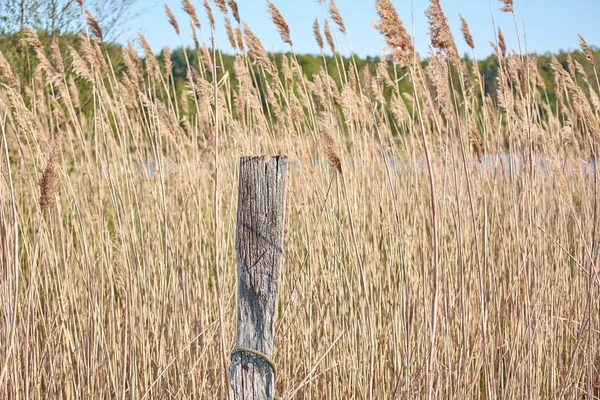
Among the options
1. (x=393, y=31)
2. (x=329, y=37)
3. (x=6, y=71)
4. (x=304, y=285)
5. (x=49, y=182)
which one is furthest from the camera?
(x=329, y=37)

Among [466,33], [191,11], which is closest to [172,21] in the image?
[191,11]

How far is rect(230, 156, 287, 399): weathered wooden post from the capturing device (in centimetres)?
164

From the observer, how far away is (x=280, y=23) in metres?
2.43

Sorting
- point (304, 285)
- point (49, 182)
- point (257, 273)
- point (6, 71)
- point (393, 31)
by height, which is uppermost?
point (6, 71)

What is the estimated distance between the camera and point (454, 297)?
2.63 metres

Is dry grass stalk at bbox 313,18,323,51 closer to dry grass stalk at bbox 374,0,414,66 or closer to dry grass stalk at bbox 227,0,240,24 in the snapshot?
dry grass stalk at bbox 227,0,240,24

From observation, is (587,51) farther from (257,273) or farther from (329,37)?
(257,273)

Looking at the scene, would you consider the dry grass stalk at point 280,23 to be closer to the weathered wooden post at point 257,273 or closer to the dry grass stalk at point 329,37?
the dry grass stalk at point 329,37

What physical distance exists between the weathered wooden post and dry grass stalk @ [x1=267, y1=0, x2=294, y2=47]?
95 centimetres

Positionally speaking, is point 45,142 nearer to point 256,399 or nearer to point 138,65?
point 138,65

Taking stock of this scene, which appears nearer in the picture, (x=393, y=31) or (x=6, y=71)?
(x=393, y=31)

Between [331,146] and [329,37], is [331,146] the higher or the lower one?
the lower one

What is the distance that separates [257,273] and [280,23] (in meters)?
1.17

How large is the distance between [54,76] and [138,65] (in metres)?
0.51
